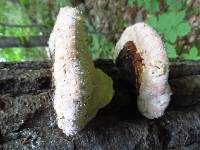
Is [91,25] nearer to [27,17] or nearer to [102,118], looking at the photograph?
[27,17]

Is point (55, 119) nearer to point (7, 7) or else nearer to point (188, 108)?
point (188, 108)

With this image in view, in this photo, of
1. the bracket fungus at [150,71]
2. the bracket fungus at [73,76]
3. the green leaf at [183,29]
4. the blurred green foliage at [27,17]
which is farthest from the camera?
the blurred green foliage at [27,17]

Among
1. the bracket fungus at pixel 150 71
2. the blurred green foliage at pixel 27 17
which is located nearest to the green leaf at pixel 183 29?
the bracket fungus at pixel 150 71

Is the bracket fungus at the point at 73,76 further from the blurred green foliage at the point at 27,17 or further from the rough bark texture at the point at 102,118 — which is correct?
the blurred green foliage at the point at 27,17

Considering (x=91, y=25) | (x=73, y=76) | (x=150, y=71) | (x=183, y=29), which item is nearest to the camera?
(x=73, y=76)

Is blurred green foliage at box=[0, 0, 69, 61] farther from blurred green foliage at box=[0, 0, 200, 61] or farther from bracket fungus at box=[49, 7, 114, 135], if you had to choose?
bracket fungus at box=[49, 7, 114, 135]

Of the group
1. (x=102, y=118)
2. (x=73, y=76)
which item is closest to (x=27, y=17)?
(x=102, y=118)

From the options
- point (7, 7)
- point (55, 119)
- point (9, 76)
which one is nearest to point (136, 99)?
point (55, 119)

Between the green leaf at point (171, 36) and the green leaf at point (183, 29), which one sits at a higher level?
the green leaf at point (183, 29)
